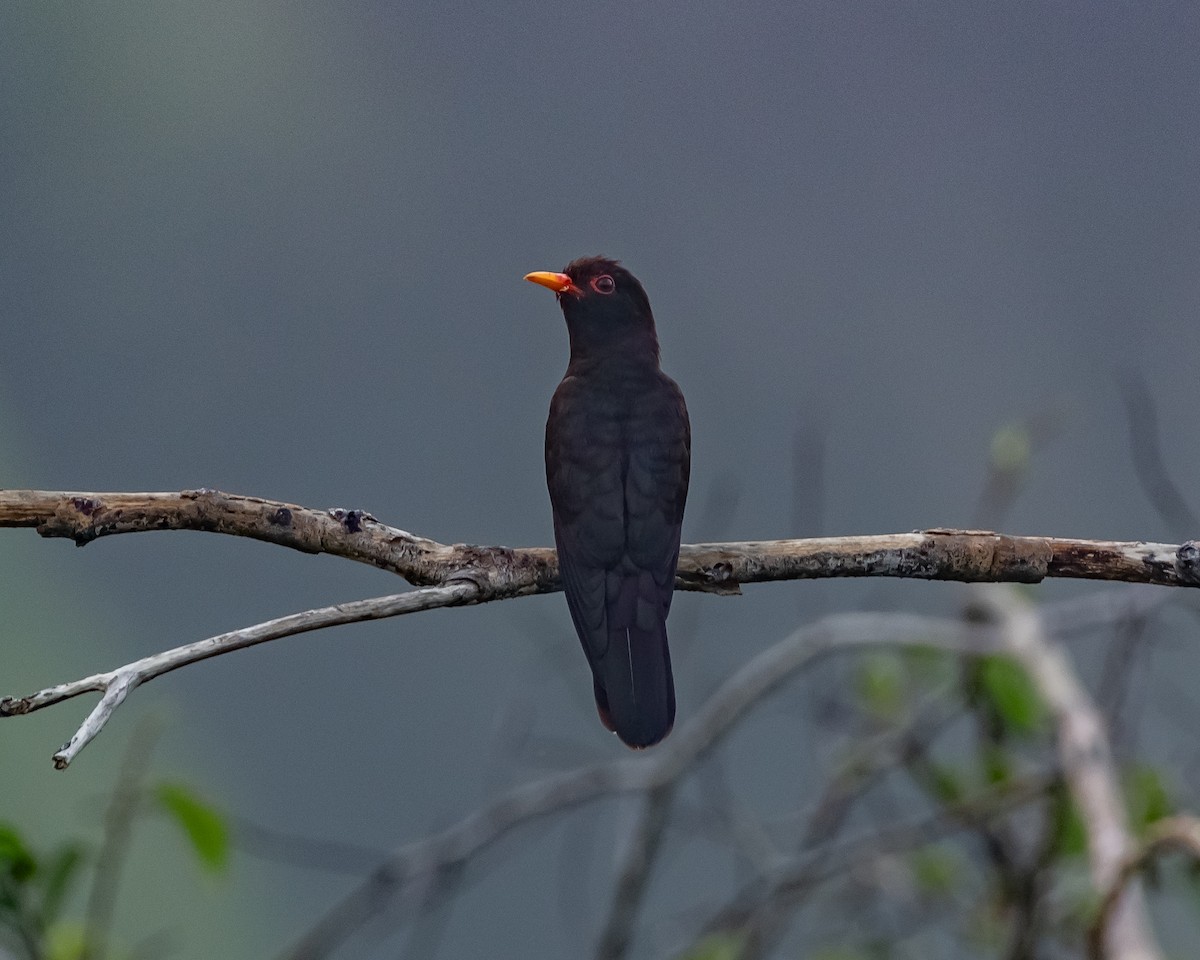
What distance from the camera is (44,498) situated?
239 cm

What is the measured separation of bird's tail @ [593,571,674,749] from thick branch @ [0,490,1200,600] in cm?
11

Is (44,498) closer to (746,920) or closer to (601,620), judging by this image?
(601,620)

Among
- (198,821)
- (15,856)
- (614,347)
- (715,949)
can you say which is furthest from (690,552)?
(15,856)

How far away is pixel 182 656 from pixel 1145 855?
232 centimetres

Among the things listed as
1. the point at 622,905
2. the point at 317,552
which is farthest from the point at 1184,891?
the point at 317,552

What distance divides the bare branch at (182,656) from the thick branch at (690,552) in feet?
0.82

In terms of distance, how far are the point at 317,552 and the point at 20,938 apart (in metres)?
0.96

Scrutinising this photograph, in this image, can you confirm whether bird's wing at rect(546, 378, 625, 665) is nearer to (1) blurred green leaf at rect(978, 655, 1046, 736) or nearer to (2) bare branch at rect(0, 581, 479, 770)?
(2) bare branch at rect(0, 581, 479, 770)

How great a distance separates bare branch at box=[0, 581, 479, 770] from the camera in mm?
1827

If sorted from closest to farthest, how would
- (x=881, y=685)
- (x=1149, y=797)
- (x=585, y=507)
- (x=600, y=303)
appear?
1. (x=585, y=507)
2. (x=1149, y=797)
3. (x=600, y=303)
4. (x=881, y=685)

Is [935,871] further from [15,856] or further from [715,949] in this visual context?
[15,856]

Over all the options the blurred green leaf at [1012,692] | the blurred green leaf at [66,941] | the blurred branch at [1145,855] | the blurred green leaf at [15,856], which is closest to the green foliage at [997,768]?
the blurred green leaf at [1012,692]

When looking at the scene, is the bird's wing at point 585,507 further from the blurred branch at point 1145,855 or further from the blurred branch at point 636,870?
the blurred branch at point 1145,855

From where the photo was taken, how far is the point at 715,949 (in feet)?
11.8
